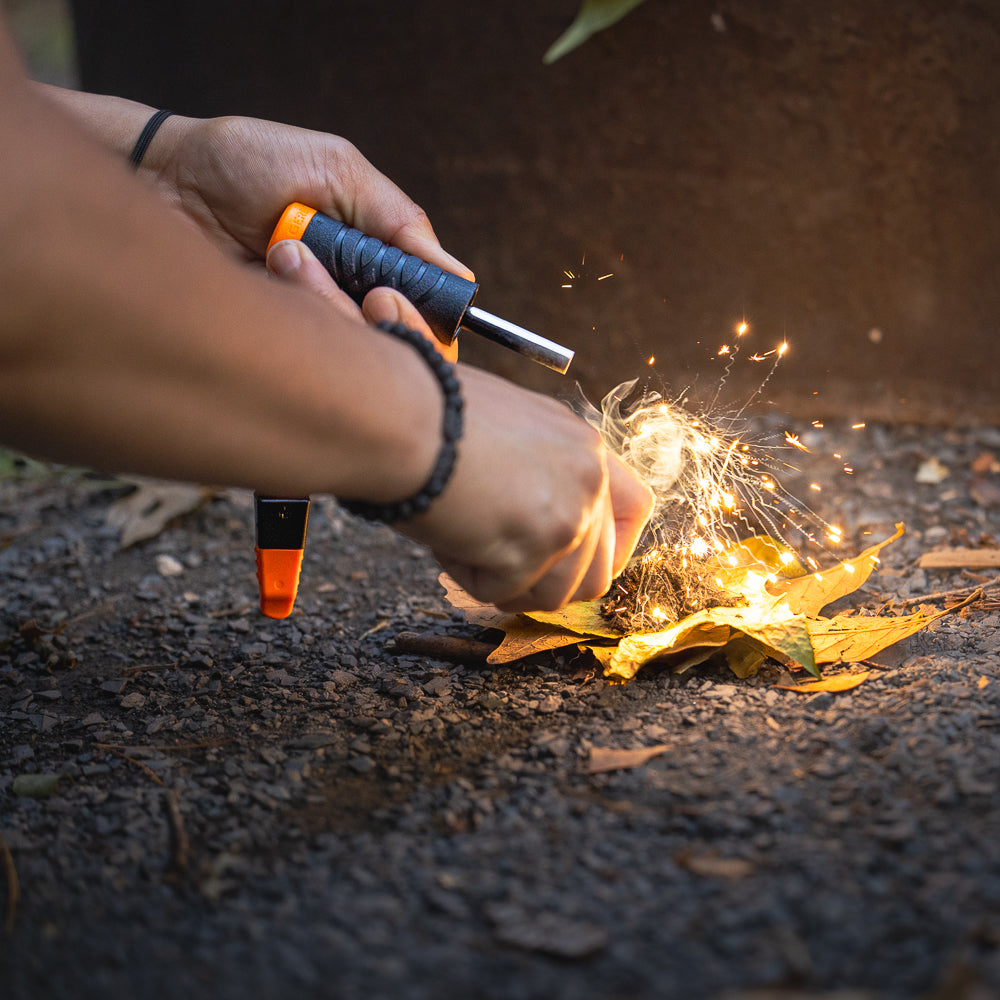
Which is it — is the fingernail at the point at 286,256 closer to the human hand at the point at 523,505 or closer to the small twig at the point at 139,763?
the human hand at the point at 523,505

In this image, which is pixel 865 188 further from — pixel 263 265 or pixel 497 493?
pixel 497 493

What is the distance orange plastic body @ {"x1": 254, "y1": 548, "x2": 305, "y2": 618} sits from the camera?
155 centimetres

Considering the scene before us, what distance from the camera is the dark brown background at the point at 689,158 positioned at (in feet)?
8.89

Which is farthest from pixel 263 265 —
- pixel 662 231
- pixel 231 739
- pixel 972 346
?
pixel 972 346

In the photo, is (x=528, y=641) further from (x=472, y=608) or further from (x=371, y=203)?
(x=371, y=203)

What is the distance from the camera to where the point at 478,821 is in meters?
1.10

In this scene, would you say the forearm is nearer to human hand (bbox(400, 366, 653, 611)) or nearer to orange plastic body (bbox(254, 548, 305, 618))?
human hand (bbox(400, 366, 653, 611))

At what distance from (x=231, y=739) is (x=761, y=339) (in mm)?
2235

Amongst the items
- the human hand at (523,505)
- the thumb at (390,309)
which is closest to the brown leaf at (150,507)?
the thumb at (390,309)

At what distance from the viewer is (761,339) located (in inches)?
116

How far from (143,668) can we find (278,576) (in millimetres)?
374

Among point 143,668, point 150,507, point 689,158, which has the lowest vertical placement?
point 150,507

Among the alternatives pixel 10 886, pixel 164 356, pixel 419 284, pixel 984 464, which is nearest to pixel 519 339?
pixel 419 284

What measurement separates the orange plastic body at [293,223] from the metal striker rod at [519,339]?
0.36 m
